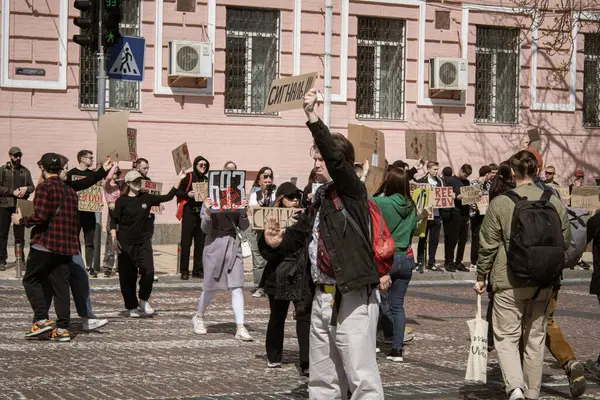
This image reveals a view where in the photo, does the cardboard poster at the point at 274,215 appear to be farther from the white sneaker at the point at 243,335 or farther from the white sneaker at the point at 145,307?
the white sneaker at the point at 145,307

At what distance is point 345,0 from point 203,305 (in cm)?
1449

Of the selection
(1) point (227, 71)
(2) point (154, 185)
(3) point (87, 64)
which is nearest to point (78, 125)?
A: (3) point (87, 64)

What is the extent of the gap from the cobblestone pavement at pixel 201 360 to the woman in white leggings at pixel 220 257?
0.43 meters

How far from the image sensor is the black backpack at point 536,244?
30.2ft

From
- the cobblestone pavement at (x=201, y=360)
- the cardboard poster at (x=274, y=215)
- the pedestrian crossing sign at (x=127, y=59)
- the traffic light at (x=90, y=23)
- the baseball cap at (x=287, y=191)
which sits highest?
the traffic light at (x=90, y=23)

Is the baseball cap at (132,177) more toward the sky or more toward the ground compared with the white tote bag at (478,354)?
more toward the sky

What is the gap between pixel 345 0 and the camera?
2642 cm

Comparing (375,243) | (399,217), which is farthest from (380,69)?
(375,243)

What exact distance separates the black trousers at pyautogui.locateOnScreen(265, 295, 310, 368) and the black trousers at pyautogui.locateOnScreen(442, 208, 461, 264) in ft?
35.8

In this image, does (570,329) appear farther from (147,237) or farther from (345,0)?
(345,0)

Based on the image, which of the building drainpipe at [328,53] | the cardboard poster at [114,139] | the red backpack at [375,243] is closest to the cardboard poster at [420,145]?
the building drainpipe at [328,53]

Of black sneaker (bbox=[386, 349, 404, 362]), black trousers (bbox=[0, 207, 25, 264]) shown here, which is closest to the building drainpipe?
black trousers (bbox=[0, 207, 25, 264])

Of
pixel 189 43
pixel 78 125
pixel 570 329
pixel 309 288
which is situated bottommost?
pixel 570 329

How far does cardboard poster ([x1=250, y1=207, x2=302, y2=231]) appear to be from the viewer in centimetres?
977
